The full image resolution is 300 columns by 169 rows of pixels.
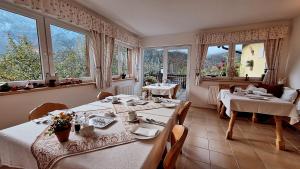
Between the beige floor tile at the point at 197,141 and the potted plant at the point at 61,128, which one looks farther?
the beige floor tile at the point at 197,141

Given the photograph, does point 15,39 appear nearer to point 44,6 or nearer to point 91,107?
point 44,6

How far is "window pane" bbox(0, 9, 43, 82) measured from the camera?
5.63 feet

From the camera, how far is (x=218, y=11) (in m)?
2.70

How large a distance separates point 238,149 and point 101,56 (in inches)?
119

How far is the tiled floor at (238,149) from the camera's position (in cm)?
167

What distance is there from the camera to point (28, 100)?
1.83m

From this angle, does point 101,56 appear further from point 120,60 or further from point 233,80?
point 233,80

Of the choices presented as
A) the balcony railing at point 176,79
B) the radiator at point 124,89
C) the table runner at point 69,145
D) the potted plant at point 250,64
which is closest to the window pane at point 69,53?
the radiator at point 124,89

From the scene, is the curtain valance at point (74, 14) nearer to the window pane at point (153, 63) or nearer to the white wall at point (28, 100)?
the white wall at point (28, 100)

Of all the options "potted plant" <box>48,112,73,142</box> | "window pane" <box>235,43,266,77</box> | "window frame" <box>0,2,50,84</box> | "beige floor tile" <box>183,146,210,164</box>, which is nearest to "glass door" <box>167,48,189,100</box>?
"window pane" <box>235,43,266,77</box>

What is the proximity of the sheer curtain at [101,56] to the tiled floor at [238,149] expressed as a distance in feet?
6.91

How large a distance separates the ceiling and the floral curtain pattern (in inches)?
8.9

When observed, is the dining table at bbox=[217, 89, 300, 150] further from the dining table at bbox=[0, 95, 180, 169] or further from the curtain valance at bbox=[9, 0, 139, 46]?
the curtain valance at bbox=[9, 0, 139, 46]

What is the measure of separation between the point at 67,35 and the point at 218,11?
299cm
